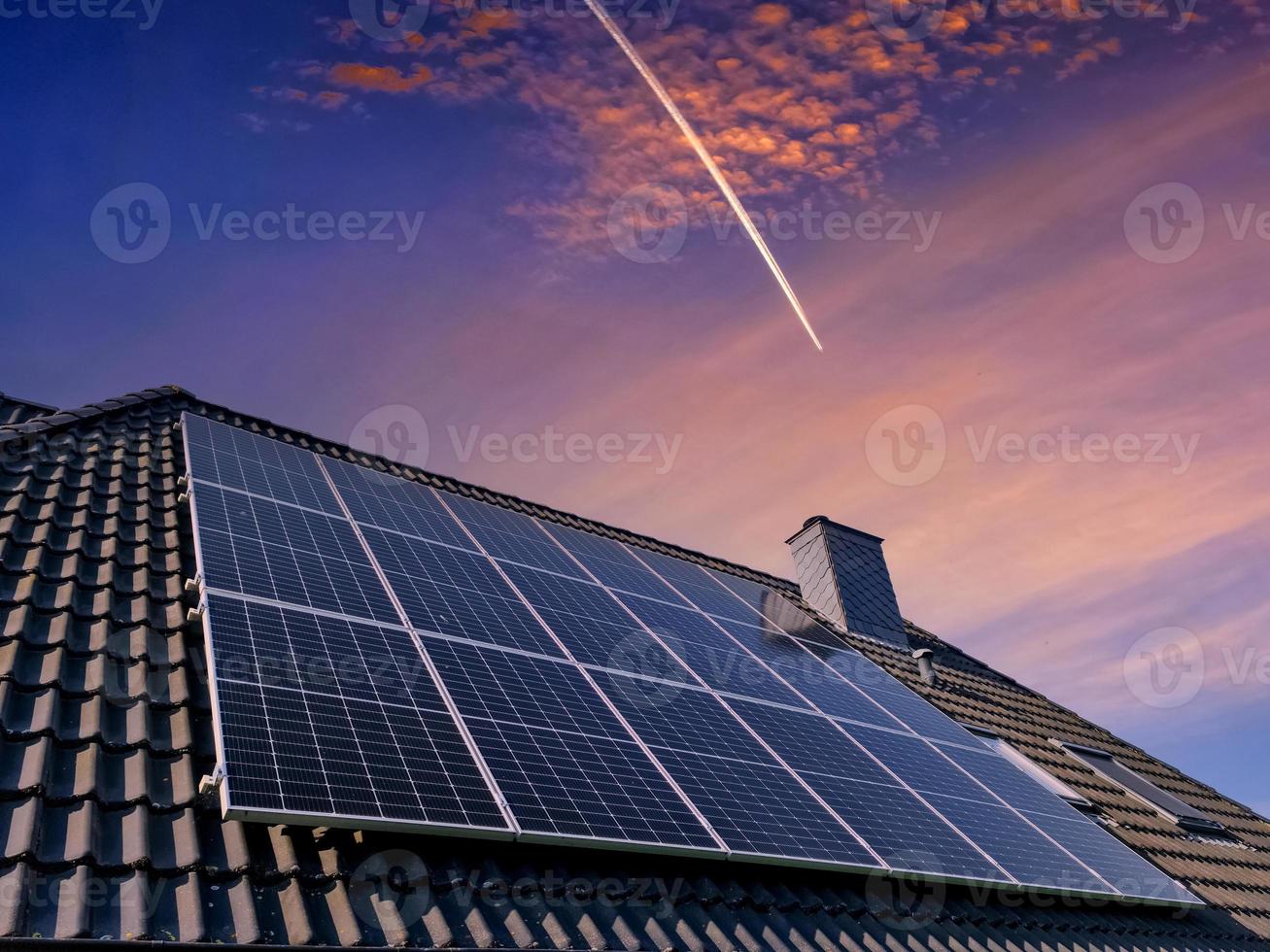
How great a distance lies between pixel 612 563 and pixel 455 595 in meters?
4.21

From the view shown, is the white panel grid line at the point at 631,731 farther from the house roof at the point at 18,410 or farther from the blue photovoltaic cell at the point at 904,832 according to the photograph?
the house roof at the point at 18,410

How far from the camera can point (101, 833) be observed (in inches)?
177

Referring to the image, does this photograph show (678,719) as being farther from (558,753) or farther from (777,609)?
(777,609)

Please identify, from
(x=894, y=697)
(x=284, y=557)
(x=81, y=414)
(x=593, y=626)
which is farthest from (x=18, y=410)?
(x=894, y=697)

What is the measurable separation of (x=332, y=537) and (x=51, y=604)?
8.38 ft

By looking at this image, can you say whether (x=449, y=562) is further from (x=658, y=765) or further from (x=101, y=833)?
(x=101, y=833)

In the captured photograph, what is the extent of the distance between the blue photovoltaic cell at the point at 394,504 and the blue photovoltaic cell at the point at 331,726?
3216 mm

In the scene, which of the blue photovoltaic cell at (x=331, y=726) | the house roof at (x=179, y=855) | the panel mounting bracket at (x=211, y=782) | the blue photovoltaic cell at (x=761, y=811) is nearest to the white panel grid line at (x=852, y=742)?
the blue photovoltaic cell at (x=761, y=811)

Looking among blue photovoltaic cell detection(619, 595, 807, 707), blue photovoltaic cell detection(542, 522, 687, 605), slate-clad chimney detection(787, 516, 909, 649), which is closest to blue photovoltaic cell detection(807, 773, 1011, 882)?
blue photovoltaic cell detection(619, 595, 807, 707)

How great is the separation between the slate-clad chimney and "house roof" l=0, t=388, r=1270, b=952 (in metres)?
6.88

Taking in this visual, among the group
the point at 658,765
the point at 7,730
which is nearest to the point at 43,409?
the point at 7,730

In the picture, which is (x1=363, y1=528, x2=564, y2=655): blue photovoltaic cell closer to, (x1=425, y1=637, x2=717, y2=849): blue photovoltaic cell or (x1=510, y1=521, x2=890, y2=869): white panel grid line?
(x1=425, y1=637, x2=717, y2=849): blue photovoltaic cell

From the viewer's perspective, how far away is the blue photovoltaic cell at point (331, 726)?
4.89 metres

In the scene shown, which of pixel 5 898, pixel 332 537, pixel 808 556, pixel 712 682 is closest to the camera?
pixel 5 898
